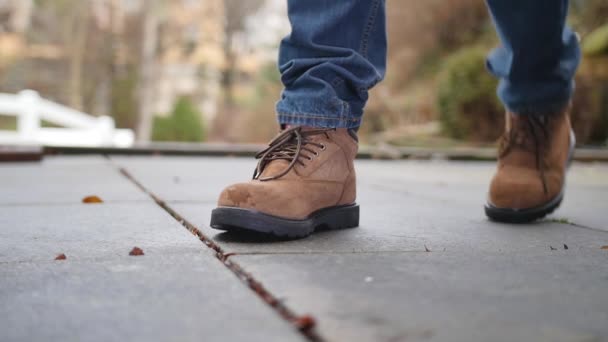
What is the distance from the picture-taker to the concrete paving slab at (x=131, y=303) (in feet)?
2.39

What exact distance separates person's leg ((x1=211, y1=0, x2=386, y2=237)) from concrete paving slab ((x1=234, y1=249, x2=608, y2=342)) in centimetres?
31

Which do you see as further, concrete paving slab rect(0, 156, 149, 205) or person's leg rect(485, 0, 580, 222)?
concrete paving slab rect(0, 156, 149, 205)

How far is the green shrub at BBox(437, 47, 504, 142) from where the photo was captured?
8852 mm

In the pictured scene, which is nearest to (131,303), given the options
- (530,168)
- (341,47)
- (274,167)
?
(274,167)

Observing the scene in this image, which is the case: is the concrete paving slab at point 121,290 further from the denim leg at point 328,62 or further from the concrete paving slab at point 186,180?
the concrete paving slab at point 186,180

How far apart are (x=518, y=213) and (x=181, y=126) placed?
528 inches

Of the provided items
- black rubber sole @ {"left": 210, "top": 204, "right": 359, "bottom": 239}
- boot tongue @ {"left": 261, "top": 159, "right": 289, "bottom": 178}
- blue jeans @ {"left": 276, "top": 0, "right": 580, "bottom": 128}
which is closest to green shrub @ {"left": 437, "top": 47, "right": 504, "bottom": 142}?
blue jeans @ {"left": 276, "top": 0, "right": 580, "bottom": 128}

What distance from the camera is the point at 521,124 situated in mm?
1836

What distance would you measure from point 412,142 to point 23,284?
8.77m

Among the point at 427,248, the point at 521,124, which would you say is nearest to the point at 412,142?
the point at 521,124

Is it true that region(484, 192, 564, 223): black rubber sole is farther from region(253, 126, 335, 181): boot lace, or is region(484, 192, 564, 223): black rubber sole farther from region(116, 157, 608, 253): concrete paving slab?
region(253, 126, 335, 181): boot lace

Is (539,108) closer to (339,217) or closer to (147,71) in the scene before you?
(339,217)

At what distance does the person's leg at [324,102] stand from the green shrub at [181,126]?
1317 centimetres

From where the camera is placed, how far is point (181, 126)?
14.7 meters
